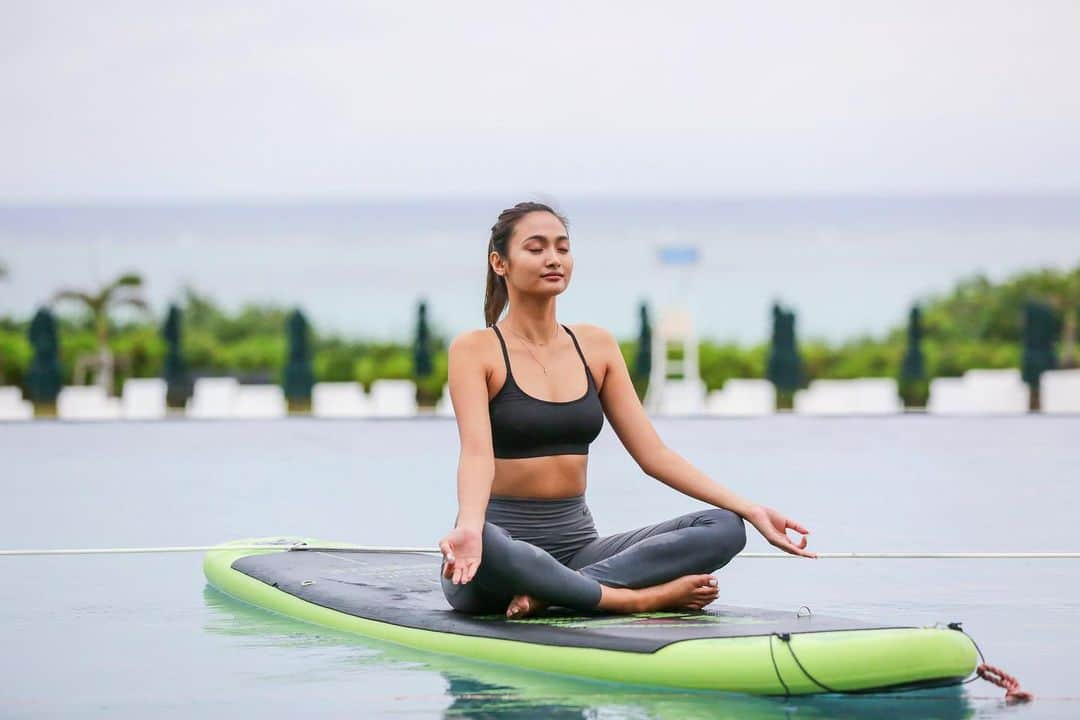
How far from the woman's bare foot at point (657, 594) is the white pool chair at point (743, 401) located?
10.7m

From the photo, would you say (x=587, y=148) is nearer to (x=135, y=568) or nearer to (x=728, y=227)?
(x=728, y=227)

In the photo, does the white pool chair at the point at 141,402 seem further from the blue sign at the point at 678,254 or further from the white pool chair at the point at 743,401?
the blue sign at the point at 678,254

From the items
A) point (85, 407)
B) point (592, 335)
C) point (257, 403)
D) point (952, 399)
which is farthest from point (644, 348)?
point (592, 335)

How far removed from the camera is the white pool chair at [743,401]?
14398 mm

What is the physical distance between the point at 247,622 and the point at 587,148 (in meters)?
21.8

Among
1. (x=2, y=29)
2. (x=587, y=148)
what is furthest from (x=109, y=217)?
(x=587, y=148)

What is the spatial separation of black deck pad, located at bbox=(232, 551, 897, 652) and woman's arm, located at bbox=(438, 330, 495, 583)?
0.21 m

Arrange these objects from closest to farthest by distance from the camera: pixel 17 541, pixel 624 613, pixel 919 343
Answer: pixel 624 613 < pixel 17 541 < pixel 919 343

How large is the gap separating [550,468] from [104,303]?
14.5 meters

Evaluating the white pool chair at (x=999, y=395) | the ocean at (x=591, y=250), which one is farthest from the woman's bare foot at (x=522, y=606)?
the ocean at (x=591, y=250)

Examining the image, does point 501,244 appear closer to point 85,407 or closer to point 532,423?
point 532,423

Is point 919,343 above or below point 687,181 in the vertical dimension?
below

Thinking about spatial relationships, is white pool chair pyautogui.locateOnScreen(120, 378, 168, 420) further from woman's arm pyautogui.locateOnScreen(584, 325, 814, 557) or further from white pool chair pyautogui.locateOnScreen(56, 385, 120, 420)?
woman's arm pyautogui.locateOnScreen(584, 325, 814, 557)

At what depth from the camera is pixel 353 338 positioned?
1975 cm
